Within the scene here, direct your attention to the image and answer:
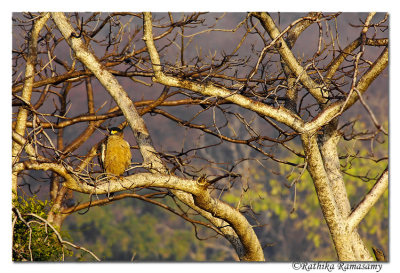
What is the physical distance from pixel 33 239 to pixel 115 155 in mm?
927

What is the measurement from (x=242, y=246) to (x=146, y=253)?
5.37 m

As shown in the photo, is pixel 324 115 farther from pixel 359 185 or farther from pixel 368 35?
pixel 359 185

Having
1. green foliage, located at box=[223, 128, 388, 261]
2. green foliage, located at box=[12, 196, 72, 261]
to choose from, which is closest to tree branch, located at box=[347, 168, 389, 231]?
green foliage, located at box=[12, 196, 72, 261]

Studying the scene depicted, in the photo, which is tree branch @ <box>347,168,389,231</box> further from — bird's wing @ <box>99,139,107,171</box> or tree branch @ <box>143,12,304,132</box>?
bird's wing @ <box>99,139,107,171</box>

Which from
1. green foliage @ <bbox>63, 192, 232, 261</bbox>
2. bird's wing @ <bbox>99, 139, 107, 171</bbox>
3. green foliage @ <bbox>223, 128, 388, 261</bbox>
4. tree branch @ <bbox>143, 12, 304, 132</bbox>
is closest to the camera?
tree branch @ <bbox>143, 12, 304, 132</bbox>

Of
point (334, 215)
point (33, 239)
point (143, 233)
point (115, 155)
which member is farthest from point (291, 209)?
point (33, 239)

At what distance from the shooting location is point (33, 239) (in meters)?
4.15

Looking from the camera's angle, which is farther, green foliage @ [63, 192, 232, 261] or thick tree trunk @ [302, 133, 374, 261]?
green foliage @ [63, 192, 232, 261]

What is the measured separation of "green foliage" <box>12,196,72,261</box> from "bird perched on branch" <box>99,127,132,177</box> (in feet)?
2.03

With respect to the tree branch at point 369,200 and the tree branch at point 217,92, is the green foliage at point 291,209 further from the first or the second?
the tree branch at point 217,92

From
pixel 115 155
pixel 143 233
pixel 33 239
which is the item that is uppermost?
pixel 143 233

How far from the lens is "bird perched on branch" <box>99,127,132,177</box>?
4.37 metres

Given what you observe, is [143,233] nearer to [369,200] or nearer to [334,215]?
[334,215]
